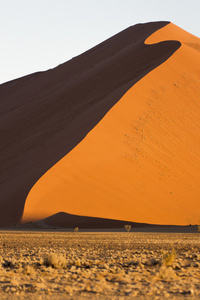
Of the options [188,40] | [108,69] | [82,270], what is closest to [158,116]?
[108,69]

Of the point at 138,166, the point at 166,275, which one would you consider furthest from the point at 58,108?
the point at 166,275

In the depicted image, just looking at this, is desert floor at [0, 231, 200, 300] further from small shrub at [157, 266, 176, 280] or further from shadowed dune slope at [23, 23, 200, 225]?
shadowed dune slope at [23, 23, 200, 225]

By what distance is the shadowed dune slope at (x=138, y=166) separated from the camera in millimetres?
31859

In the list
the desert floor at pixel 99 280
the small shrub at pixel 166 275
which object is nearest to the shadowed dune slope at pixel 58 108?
the desert floor at pixel 99 280

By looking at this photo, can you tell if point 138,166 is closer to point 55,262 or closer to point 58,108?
point 58,108

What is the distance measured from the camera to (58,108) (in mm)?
50688

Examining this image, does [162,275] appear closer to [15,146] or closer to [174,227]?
[174,227]

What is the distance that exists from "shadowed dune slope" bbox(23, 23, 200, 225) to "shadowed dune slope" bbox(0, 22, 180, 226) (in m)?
0.74

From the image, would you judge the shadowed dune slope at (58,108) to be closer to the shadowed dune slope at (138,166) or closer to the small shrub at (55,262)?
the shadowed dune slope at (138,166)

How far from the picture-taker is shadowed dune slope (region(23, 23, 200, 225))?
3186cm

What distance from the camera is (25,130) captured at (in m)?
50.3

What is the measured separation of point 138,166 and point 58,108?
57.1 feet

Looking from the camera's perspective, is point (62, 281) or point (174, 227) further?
point (174, 227)

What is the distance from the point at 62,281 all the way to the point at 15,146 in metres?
39.2
